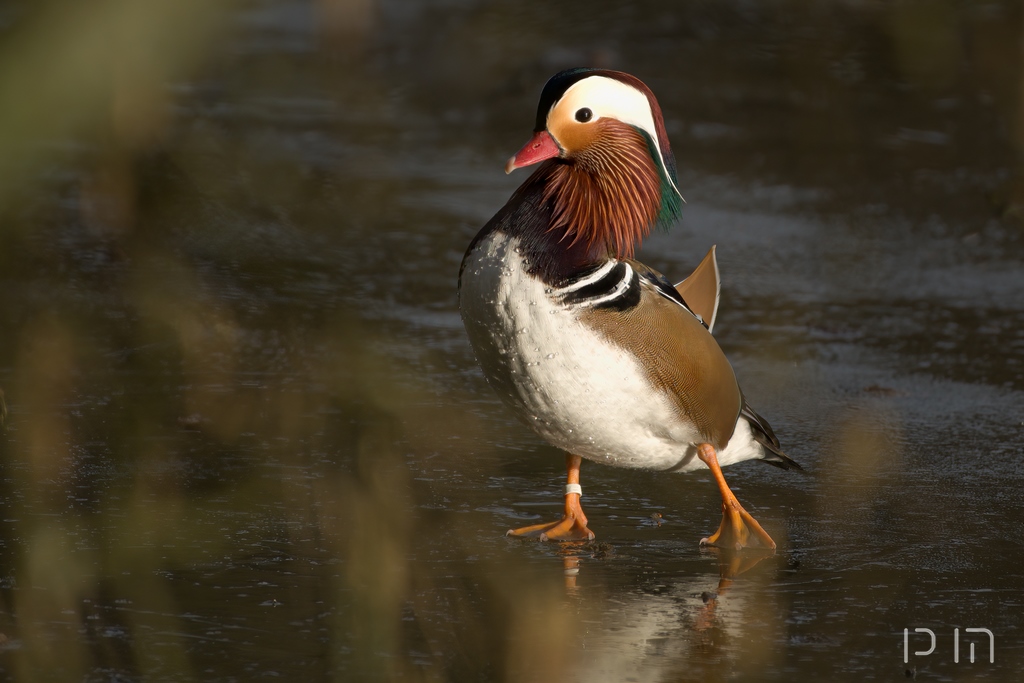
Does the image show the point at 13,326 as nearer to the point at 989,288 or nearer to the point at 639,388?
the point at 639,388

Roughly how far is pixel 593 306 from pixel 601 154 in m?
0.40

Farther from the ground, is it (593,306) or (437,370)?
(593,306)

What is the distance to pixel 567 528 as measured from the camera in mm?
3168

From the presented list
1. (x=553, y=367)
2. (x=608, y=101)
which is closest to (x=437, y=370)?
(x=553, y=367)

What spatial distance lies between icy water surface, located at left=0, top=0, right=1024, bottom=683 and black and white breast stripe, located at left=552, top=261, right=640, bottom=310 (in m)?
0.63

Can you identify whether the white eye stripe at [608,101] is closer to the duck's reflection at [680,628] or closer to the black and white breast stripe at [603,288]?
the black and white breast stripe at [603,288]

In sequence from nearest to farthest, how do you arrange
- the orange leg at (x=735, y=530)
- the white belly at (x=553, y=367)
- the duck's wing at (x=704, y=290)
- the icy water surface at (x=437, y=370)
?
the icy water surface at (x=437, y=370) < the white belly at (x=553, y=367) < the orange leg at (x=735, y=530) < the duck's wing at (x=704, y=290)

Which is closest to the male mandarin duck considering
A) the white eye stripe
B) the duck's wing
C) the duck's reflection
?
the white eye stripe

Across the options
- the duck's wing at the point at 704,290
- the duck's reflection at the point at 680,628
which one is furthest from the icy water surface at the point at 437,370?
the duck's wing at the point at 704,290

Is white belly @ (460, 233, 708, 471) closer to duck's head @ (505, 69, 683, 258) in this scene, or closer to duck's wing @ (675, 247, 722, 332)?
duck's head @ (505, 69, 683, 258)

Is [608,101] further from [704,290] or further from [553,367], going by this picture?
[704,290]

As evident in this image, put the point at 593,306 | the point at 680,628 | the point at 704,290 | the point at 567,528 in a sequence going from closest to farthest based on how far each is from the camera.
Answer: the point at 680,628, the point at 593,306, the point at 567,528, the point at 704,290

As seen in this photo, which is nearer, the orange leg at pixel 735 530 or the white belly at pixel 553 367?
the white belly at pixel 553 367

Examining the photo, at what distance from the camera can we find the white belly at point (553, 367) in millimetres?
2918
